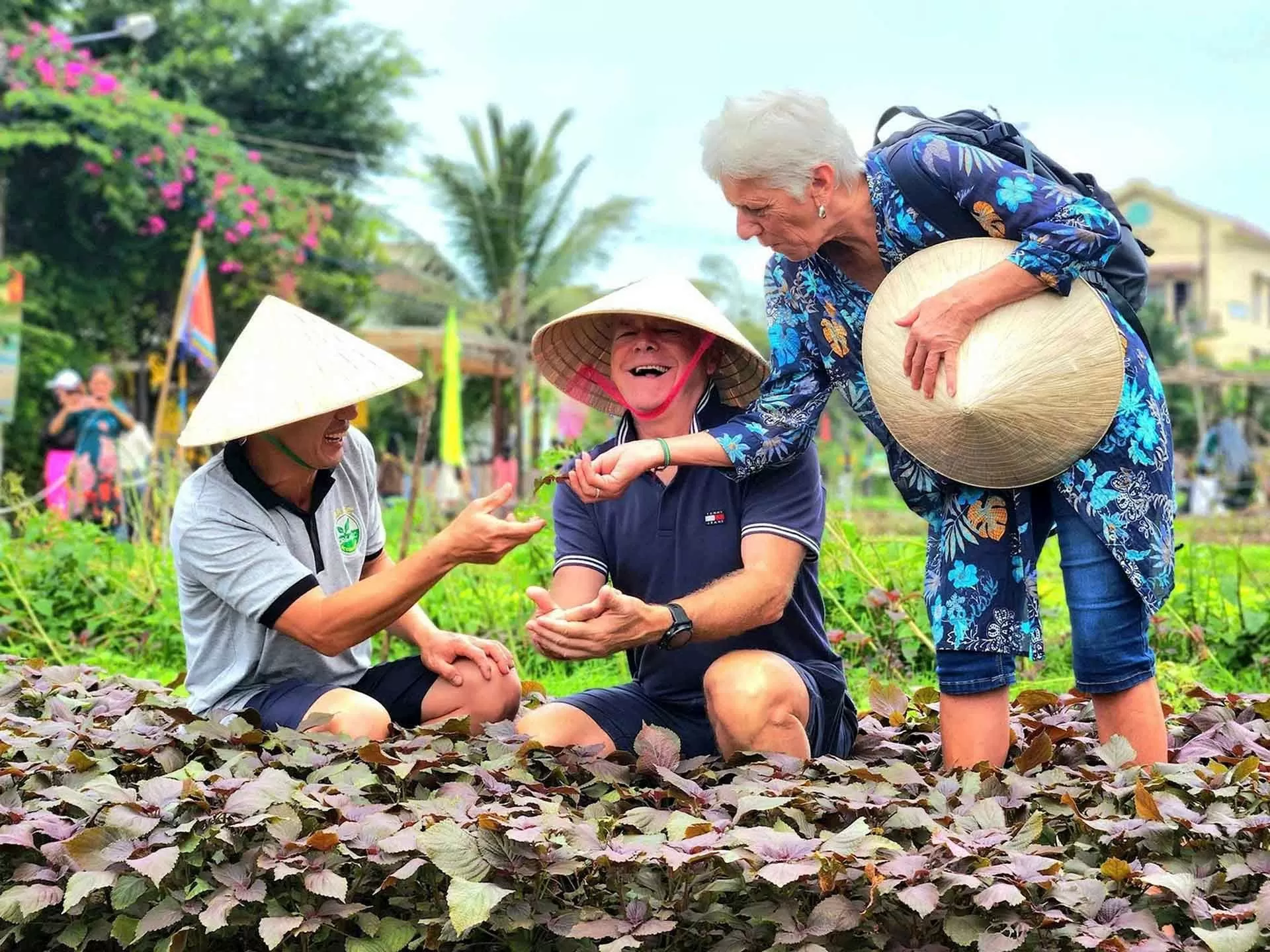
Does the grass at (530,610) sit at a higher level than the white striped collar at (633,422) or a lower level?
lower

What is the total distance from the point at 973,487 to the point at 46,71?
1643 cm

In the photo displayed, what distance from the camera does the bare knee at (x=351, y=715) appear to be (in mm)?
3389

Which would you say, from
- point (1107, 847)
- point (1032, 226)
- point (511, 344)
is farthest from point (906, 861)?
point (511, 344)

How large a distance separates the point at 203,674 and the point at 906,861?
1974 mm

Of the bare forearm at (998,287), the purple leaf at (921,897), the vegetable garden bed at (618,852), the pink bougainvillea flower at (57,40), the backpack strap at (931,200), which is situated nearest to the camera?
the purple leaf at (921,897)

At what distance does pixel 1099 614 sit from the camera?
3164mm

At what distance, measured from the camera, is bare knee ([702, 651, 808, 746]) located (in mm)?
3127

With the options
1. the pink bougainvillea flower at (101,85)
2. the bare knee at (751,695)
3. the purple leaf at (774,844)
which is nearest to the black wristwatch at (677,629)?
the bare knee at (751,695)

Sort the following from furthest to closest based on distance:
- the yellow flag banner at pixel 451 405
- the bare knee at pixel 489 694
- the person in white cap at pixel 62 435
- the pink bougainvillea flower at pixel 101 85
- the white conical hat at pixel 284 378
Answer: the pink bougainvillea flower at pixel 101 85
the person in white cap at pixel 62 435
the yellow flag banner at pixel 451 405
the bare knee at pixel 489 694
the white conical hat at pixel 284 378

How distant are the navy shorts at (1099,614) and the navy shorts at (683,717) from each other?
1.86ft

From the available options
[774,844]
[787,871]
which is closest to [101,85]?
[774,844]

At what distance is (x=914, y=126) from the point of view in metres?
3.22

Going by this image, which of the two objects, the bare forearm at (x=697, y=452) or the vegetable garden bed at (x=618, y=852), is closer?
the vegetable garden bed at (x=618, y=852)

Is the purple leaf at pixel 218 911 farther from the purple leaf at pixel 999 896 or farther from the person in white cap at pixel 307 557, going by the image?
the purple leaf at pixel 999 896
